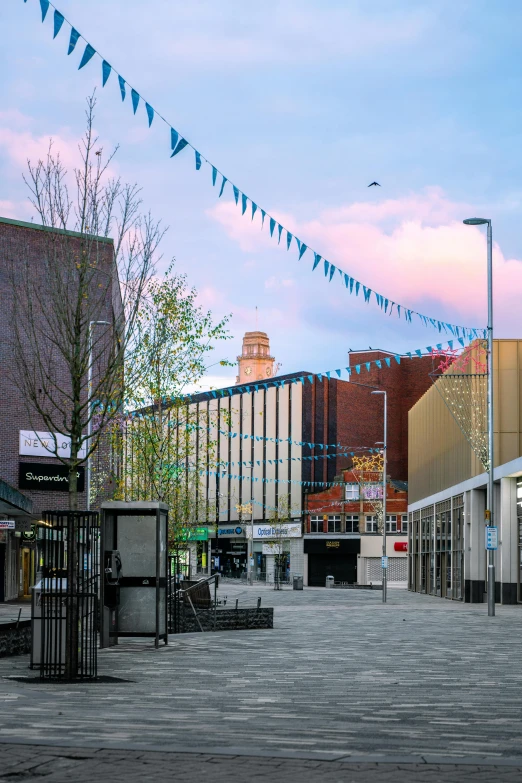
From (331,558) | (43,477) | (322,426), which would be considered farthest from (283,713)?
(322,426)

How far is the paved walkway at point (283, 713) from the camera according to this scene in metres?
7.60

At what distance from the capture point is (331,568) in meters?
98.4

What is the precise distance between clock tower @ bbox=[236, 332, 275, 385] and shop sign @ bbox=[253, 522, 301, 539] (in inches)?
3374

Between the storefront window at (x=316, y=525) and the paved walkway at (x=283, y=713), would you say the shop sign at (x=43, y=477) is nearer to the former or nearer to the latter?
the paved walkway at (x=283, y=713)

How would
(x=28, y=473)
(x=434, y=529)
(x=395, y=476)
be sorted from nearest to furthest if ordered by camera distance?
1. (x=28, y=473)
2. (x=434, y=529)
3. (x=395, y=476)

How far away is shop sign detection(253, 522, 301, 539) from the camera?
10064 cm

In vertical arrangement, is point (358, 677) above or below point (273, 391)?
below

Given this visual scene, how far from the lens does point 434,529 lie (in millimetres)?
58625

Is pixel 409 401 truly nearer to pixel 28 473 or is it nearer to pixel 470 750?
pixel 28 473

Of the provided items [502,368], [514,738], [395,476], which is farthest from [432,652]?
[395,476]

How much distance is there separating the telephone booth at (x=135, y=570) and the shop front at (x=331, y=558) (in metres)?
77.5

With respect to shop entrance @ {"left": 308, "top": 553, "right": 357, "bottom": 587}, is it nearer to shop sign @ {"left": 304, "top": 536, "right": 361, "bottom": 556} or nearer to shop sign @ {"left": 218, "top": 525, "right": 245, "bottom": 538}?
shop sign @ {"left": 304, "top": 536, "right": 361, "bottom": 556}

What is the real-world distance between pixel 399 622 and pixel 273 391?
81.2 m

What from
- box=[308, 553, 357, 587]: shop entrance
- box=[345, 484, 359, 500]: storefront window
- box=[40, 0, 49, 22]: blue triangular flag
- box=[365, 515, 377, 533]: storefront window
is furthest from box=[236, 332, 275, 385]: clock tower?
box=[40, 0, 49, 22]: blue triangular flag
